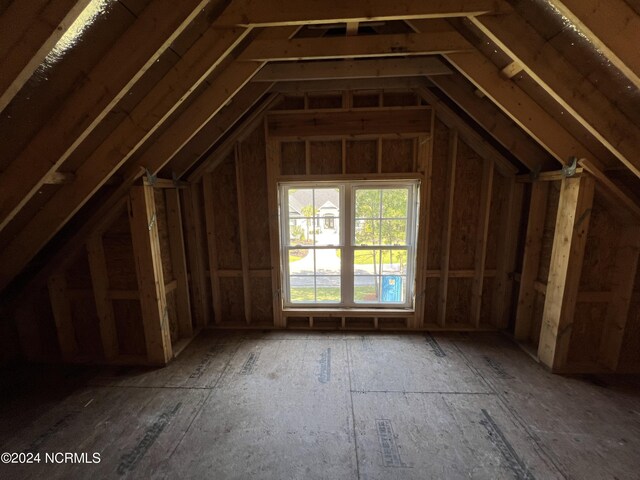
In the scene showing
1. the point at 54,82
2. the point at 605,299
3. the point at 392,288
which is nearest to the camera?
the point at 54,82

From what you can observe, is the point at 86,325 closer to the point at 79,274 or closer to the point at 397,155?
the point at 79,274

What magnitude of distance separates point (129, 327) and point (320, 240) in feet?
7.65

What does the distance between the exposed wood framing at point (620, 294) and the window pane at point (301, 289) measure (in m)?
3.06

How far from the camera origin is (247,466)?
1.61m

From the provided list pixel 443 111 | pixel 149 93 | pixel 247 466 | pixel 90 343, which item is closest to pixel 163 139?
pixel 149 93

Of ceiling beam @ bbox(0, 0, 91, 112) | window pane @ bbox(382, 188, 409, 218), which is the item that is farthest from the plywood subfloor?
ceiling beam @ bbox(0, 0, 91, 112)

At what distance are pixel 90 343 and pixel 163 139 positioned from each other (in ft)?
7.66

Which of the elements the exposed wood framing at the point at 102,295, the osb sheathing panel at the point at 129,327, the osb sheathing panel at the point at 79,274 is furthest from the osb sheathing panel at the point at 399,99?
the osb sheathing panel at the point at 79,274

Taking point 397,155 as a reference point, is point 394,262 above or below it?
below

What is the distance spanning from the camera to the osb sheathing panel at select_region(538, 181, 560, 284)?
266cm

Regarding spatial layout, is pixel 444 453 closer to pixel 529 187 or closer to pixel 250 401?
pixel 250 401

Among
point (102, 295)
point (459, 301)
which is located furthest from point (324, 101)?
point (102, 295)

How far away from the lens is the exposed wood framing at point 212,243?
10.8ft

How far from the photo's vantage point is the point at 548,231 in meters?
2.76
